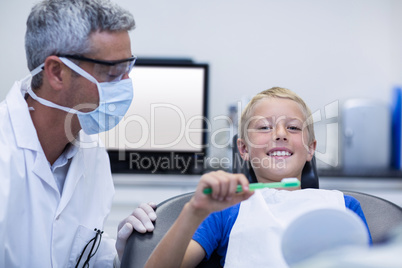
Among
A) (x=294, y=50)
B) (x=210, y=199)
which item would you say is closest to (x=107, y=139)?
(x=294, y=50)

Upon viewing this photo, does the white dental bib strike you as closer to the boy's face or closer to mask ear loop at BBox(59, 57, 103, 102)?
the boy's face

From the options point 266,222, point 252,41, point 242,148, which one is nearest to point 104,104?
point 242,148

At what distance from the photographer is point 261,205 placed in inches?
47.3

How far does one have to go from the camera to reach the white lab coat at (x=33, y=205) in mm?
1148

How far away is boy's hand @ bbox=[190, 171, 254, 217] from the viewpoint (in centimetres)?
76

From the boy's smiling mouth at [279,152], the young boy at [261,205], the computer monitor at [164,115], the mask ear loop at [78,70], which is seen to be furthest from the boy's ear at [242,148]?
the computer monitor at [164,115]

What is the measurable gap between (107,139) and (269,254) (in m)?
1.87

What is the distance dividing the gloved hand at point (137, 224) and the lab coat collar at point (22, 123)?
1.16 feet

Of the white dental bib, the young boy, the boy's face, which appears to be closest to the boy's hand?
the young boy

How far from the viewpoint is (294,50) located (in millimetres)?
2844

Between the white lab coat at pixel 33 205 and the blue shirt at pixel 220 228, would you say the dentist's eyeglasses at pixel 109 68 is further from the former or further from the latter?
the blue shirt at pixel 220 228

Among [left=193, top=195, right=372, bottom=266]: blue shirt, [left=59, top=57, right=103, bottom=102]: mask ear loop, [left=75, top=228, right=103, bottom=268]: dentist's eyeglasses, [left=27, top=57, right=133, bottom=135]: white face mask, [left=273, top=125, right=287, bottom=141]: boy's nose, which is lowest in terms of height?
[left=75, top=228, right=103, bottom=268]: dentist's eyeglasses

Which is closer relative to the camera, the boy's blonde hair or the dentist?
the dentist

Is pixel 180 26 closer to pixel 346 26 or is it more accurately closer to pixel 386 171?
pixel 346 26
